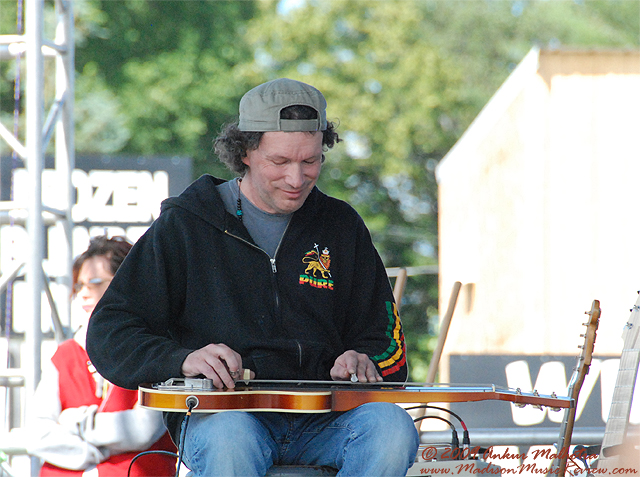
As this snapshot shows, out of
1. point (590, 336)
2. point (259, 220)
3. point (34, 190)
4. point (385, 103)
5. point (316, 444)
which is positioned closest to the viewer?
point (316, 444)

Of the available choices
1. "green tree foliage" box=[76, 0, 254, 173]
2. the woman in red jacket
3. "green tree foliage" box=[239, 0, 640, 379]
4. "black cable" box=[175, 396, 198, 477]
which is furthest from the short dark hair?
"green tree foliage" box=[239, 0, 640, 379]

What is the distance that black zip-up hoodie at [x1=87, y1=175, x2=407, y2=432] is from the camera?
2199 millimetres

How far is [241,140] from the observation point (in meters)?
2.49

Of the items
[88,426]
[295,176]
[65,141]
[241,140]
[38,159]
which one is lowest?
[88,426]

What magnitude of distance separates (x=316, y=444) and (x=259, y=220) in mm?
688

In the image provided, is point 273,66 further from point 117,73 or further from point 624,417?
point 624,417

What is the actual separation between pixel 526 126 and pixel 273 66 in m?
11.5

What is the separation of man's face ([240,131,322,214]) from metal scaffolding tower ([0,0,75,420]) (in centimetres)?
230

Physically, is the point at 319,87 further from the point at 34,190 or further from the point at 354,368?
the point at 354,368

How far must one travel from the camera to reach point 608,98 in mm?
7992

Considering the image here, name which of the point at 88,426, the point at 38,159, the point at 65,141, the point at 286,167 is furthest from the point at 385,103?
the point at 286,167

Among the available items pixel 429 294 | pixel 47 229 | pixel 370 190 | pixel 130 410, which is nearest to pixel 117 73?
pixel 370 190

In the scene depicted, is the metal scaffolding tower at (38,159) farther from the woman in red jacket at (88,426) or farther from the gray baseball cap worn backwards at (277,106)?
the gray baseball cap worn backwards at (277,106)

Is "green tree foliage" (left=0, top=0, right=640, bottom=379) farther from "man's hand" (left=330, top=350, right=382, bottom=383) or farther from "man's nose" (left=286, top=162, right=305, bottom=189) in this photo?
"man's hand" (left=330, top=350, right=382, bottom=383)
